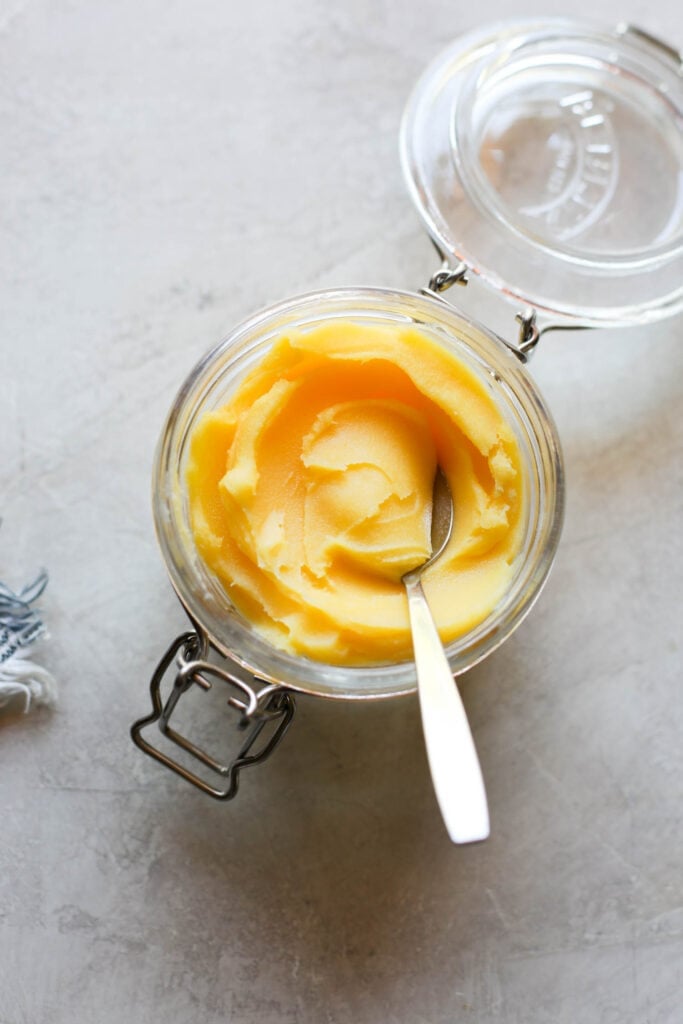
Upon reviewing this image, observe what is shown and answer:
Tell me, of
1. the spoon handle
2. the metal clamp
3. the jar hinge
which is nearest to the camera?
the spoon handle

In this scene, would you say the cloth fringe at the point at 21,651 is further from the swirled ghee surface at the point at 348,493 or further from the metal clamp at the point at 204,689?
the swirled ghee surface at the point at 348,493

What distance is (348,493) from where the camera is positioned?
1031 mm

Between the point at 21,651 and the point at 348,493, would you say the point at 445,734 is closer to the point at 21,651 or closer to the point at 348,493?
the point at 348,493

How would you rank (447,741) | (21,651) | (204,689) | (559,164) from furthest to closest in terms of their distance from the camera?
(559,164), (21,651), (204,689), (447,741)

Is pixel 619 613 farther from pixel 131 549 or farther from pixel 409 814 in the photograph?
pixel 131 549

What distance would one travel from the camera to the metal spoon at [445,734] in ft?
2.94

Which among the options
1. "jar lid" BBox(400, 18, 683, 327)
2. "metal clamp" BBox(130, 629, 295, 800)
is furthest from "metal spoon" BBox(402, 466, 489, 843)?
"jar lid" BBox(400, 18, 683, 327)

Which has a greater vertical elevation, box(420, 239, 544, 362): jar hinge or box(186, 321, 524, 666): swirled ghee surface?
box(420, 239, 544, 362): jar hinge

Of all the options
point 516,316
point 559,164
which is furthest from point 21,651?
point 559,164

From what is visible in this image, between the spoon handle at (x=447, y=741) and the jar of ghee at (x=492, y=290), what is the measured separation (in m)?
0.04

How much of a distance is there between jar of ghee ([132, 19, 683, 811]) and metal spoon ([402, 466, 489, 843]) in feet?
0.15

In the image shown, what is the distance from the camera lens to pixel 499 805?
120 cm

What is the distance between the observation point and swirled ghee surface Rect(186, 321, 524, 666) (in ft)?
3.33

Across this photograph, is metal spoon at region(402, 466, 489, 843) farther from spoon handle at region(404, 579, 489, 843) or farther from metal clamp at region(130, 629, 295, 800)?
metal clamp at region(130, 629, 295, 800)
